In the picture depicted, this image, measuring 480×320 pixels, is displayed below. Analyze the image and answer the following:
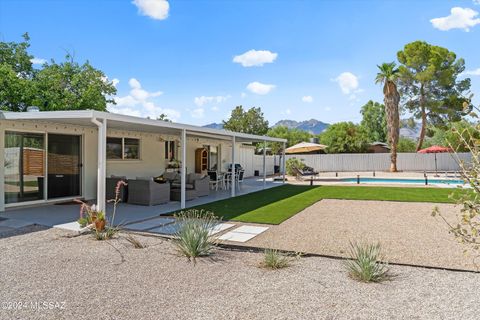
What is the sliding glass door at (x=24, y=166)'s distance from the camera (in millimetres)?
9695

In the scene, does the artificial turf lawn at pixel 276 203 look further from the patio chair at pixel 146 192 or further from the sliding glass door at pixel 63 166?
the sliding glass door at pixel 63 166

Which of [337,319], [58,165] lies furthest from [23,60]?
[337,319]

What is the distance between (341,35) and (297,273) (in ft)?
43.6

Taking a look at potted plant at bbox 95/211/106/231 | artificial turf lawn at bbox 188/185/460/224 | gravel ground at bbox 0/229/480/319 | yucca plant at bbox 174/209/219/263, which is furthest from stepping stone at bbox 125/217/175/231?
yucca plant at bbox 174/209/219/263

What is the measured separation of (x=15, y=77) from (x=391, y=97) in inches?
1009

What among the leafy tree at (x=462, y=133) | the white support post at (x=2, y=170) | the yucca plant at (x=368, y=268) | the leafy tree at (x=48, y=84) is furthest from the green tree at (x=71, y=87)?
the leafy tree at (x=462, y=133)

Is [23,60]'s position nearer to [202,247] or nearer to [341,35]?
[341,35]

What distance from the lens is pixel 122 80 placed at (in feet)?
82.6

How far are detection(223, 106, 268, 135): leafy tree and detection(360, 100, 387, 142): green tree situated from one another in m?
19.6

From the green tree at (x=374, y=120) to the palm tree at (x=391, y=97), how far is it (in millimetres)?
24884

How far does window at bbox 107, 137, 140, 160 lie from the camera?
1265 centimetres

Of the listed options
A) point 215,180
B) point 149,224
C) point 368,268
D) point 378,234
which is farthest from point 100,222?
point 215,180

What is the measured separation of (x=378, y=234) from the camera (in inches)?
287

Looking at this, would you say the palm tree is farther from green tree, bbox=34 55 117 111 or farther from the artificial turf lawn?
green tree, bbox=34 55 117 111
